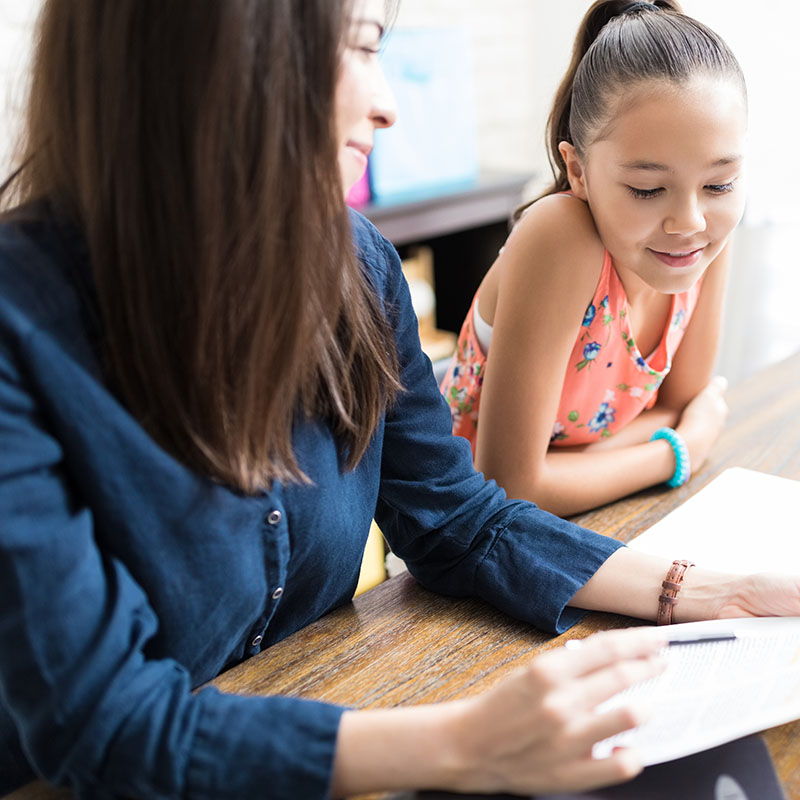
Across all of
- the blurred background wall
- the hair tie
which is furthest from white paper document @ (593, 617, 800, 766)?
the blurred background wall

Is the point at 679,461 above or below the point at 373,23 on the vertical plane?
below

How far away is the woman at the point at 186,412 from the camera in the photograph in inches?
22.1

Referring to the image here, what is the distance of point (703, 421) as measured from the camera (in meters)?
1.18

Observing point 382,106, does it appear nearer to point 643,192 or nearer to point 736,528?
point 643,192

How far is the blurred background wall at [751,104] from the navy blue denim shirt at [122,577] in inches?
57.1

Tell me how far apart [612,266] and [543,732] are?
0.70 m

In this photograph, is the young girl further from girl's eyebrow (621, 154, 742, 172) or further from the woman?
the woman

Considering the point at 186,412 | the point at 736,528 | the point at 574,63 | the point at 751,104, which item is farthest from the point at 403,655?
the point at 751,104

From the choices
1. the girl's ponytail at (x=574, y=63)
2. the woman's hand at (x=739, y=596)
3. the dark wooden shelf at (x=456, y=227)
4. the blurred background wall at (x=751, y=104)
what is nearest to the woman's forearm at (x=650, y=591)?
the woman's hand at (x=739, y=596)

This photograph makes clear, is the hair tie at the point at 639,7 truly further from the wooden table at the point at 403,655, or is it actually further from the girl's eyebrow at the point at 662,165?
the wooden table at the point at 403,655

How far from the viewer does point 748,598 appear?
30.3 inches

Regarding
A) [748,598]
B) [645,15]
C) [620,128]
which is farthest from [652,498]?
[645,15]

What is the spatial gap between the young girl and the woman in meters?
0.38

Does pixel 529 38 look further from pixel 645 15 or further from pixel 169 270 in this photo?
pixel 169 270
